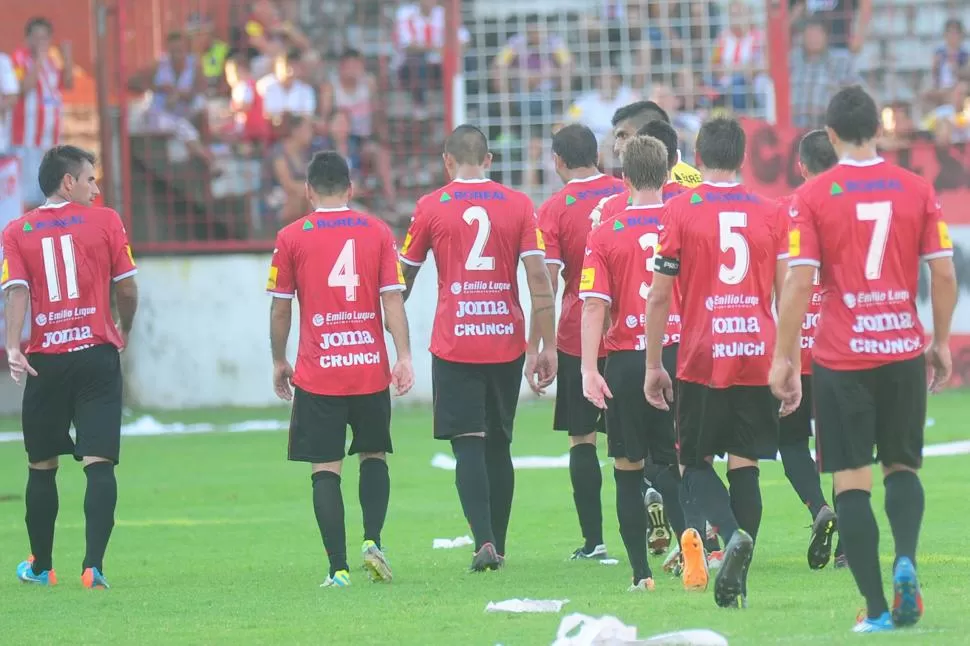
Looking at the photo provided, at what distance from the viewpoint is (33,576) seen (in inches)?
365

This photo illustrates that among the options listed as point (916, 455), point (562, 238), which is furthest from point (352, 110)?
point (916, 455)

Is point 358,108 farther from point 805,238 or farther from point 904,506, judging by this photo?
point 904,506

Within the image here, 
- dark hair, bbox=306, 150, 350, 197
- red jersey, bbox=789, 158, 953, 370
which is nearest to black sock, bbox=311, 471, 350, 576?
dark hair, bbox=306, 150, 350, 197

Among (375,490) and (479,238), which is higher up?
(479,238)

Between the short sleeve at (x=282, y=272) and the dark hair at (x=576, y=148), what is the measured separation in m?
1.68

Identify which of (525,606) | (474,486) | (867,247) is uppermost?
(867,247)

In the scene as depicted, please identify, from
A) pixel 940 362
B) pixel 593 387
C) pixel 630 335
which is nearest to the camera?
pixel 940 362

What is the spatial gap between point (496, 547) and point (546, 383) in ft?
3.00

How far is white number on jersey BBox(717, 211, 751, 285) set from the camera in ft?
24.5

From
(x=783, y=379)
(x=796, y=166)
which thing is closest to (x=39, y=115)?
(x=796, y=166)

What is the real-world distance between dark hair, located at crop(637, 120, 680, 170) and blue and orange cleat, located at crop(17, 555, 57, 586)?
3.83 meters

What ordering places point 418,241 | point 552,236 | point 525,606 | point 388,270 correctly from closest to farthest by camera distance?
point 525,606 < point 388,270 < point 418,241 < point 552,236

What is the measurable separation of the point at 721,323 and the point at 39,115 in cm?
1461

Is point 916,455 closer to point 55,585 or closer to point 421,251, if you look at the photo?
point 421,251
